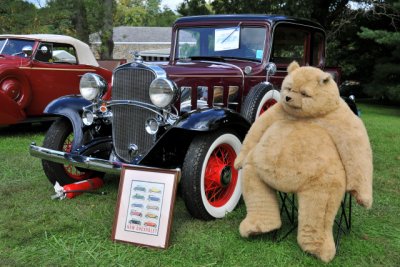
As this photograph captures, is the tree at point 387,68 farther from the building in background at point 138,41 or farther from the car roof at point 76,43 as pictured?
the building in background at point 138,41

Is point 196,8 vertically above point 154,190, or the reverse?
point 196,8

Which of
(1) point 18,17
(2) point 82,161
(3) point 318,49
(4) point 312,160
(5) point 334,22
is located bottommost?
(2) point 82,161

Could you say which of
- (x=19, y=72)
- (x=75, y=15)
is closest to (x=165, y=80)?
(x=19, y=72)

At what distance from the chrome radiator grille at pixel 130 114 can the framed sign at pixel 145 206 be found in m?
0.60

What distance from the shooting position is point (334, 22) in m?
16.0

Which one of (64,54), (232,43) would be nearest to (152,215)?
(232,43)

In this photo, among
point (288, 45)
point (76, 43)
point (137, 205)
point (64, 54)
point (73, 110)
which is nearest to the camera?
point (137, 205)

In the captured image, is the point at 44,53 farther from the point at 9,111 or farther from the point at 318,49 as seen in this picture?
the point at 318,49

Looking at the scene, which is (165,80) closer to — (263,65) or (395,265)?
(263,65)

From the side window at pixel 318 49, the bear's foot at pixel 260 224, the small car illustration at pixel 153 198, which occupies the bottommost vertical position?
the bear's foot at pixel 260 224

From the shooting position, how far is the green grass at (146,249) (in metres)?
2.83

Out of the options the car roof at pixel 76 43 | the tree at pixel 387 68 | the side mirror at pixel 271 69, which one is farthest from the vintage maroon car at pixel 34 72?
the tree at pixel 387 68

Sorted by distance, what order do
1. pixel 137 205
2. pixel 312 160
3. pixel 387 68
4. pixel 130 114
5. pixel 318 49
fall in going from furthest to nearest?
pixel 387 68 < pixel 318 49 < pixel 130 114 < pixel 137 205 < pixel 312 160

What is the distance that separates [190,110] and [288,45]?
1.82 m
